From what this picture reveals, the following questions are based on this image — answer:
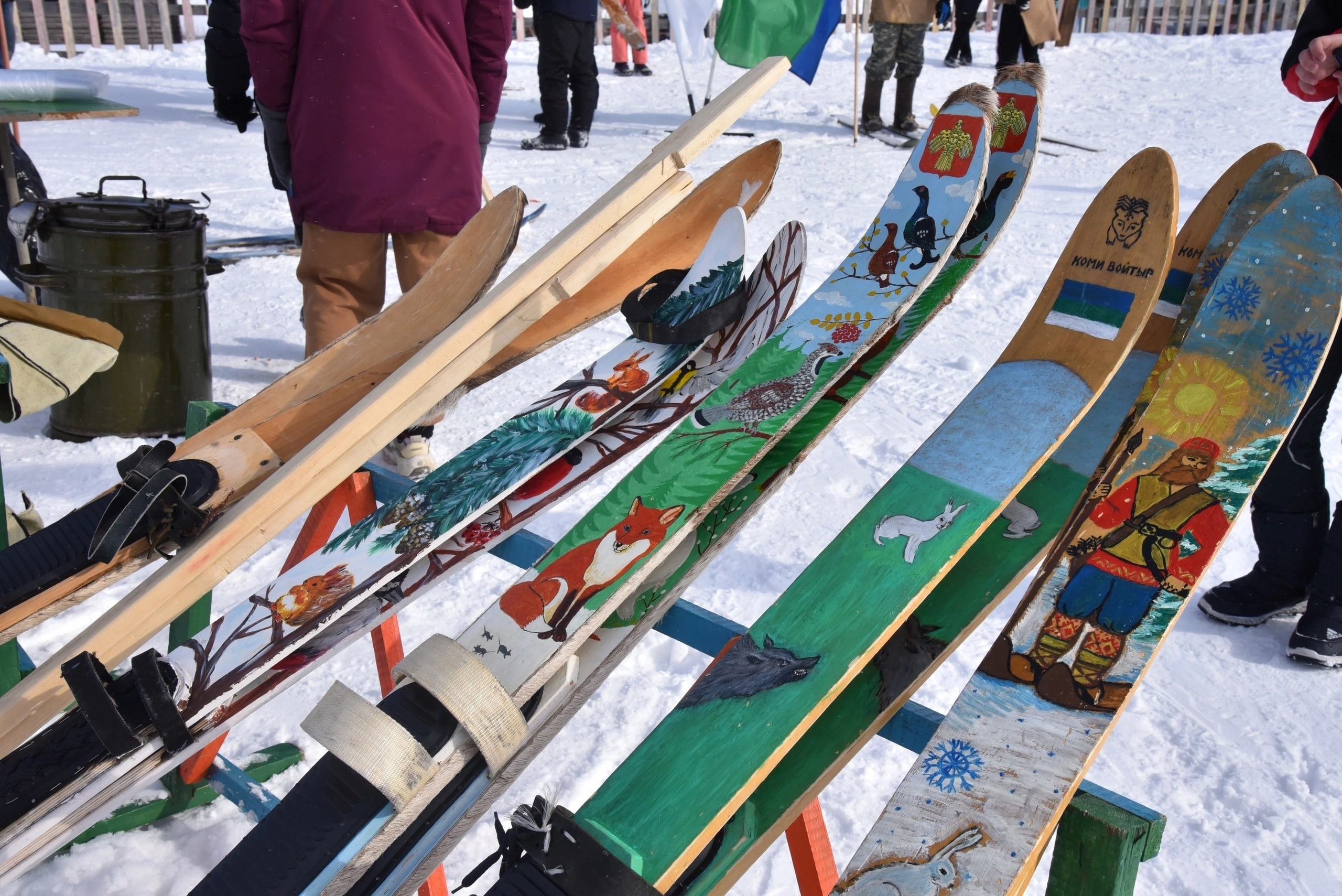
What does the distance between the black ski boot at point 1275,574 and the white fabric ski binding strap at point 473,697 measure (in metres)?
2.01

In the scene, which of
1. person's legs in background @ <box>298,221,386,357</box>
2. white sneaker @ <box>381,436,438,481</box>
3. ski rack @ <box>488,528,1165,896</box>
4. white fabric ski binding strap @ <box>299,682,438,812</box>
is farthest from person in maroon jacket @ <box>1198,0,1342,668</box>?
person's legs in background @ <box>298,221,386,357</box>

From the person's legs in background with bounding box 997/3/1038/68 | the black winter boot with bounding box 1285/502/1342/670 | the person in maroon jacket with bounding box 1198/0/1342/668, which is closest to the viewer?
the person in maroon jacket with bounding box 1198/0/1342/668

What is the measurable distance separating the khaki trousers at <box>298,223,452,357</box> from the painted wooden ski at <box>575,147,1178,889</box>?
6.31 feet

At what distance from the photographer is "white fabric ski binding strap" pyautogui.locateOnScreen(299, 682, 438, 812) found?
0.84 m

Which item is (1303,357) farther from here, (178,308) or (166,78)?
(166,78)

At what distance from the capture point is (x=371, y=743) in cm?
85

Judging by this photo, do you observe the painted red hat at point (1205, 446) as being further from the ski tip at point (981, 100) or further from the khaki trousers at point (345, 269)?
the khaki trousers at point (345, 269)

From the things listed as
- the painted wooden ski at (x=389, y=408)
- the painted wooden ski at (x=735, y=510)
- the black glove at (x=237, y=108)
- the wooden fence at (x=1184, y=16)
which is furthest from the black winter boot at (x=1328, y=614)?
the wooden fence at (x=1184, y=16)

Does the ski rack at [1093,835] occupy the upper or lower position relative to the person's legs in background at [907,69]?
lower

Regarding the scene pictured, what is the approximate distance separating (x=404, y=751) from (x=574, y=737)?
110cm

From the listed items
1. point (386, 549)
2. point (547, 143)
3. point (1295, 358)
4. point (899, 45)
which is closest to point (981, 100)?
point (1295, 358)

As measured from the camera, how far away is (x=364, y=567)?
1201 mm

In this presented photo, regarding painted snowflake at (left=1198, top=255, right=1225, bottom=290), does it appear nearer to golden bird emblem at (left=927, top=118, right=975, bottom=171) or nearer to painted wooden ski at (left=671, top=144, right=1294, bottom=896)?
painted wooden ski at (left=671, top=144, right=1294, bottom=896)

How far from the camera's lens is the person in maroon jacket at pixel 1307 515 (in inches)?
75.9
